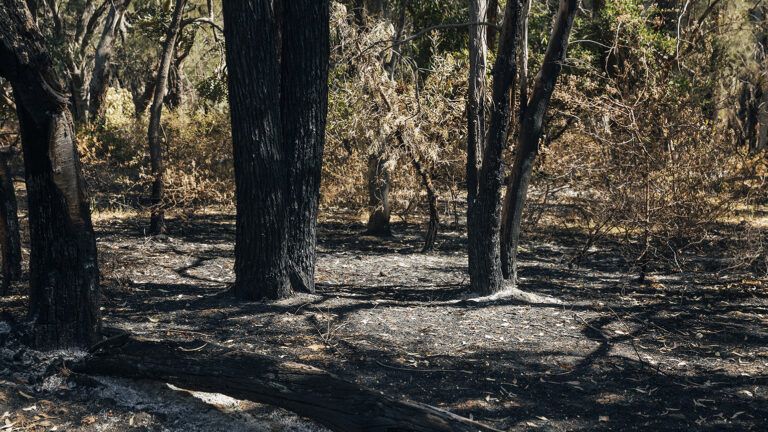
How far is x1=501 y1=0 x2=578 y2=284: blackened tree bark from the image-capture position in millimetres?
8500

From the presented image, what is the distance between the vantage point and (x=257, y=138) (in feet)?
25.7

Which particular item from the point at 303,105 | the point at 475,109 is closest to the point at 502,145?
the point at 475,109

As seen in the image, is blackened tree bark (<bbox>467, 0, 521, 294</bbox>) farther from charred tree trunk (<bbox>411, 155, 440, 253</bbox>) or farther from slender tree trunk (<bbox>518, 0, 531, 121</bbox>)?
charred tree trunk (<bbox>411, 155, 440, 253</bbox>)

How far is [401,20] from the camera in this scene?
48.6 feet

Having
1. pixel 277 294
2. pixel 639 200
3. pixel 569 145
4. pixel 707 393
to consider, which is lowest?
pixel 707 393

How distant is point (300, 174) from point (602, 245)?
7.06 m

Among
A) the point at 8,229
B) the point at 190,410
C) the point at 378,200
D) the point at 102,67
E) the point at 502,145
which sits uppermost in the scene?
the point at 102,67

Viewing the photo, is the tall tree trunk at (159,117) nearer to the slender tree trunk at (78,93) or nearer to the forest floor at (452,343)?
the forest floor at (452,343)

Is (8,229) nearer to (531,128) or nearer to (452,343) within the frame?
(452,343)

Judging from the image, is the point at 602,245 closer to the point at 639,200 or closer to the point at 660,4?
the point at 639,200

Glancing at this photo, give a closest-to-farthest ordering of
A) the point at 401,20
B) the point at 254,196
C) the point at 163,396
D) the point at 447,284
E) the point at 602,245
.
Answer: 1. the point at 163,396
2. the point at 254,196
3. the point at 447,284
4. the point at 602,245
5. the point at 401,20

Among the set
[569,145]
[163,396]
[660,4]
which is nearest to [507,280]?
[569,145]

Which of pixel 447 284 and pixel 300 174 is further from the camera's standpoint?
pixel 447 284

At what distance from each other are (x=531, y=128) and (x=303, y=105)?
2497 millimetres
